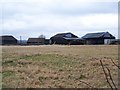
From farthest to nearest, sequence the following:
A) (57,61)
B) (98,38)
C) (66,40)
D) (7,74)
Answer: (66,40) → (98,38) → (57,61) → (7,74)

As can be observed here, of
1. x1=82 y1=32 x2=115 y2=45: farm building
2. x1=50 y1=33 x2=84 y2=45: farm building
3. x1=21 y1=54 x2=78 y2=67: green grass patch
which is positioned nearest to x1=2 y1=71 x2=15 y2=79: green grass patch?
x1=21 y1=54 x2=78 y2=67: green grass patch

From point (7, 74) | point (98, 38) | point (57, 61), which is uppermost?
point (98, 38)

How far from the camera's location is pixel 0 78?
867cm

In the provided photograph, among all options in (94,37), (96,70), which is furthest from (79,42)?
(96,70)

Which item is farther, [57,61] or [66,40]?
[66,40]

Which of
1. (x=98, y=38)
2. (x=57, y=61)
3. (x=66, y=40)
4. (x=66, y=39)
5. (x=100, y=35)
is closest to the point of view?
(x=57, y=61)

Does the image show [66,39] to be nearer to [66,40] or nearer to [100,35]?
[66,40]

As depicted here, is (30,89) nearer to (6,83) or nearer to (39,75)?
(6,83)

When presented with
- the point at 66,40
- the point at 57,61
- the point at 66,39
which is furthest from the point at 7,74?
the point at 66,39

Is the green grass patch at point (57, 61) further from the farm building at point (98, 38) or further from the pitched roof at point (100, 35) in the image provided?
the pitched roof at point (100, 35)

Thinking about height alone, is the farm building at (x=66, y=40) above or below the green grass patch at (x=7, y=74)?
above

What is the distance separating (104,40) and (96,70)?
168 feet

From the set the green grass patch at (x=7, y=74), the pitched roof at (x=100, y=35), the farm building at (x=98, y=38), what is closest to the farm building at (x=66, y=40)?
the farm building at (x=98, y=38)

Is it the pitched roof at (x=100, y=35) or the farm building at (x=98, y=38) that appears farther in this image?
the pitched roof at (x=100, y=35)
